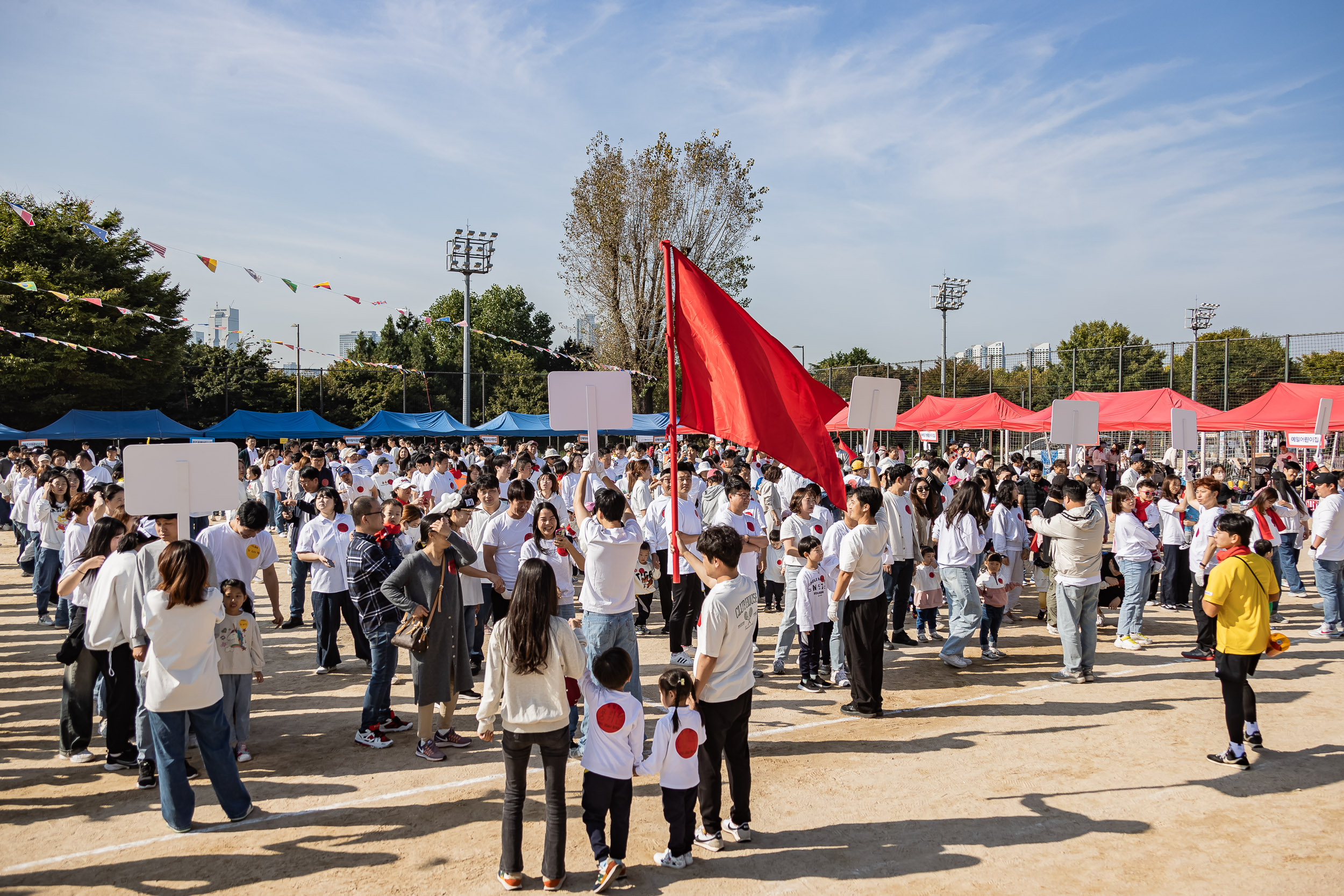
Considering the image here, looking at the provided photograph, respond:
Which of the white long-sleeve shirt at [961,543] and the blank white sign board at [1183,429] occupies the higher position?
the blank white sign board at [1183,429]

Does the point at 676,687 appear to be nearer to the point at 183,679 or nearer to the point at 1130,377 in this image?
the point at 183,679

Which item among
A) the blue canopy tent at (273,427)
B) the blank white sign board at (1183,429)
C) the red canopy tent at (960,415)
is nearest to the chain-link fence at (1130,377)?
the red canopy tent at (960,415)

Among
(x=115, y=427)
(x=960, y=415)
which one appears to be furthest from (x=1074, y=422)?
(x=115, y=427)

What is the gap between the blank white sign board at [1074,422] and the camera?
10773 millimetres

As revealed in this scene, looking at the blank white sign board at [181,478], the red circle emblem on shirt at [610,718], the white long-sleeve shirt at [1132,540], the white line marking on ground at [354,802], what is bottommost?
the white line marking on ground at [354,802]

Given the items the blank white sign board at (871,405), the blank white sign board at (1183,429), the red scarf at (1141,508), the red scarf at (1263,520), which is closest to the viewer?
the blank white sign board at (871,405)

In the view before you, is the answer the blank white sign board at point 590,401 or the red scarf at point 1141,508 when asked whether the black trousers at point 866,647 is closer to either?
the blank white sign board at point 590,401

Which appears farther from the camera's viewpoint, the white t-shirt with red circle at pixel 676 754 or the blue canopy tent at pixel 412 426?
the blue canopy tent at pixel 412 426

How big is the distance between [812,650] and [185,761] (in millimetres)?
4762

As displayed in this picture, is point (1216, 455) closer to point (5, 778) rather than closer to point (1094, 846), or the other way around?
point (1094, 846)

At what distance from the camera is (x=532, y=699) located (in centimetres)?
390

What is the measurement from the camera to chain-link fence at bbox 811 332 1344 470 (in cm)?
2444

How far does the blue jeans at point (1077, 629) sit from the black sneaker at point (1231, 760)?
191 cm

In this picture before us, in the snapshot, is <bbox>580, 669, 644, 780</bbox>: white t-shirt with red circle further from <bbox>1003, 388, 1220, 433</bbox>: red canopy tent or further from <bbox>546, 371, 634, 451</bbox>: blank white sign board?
<bbox>1003, 388, 1220, 433</bbox>: red canopy tent
